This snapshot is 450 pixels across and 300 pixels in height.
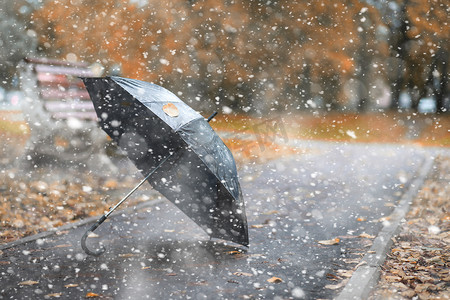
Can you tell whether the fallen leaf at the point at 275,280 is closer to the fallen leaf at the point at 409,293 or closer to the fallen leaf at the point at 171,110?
the fallen leaf at the point at 409,293

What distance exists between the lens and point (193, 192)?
4.45 metres

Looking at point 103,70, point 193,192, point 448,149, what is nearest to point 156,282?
point 193,192

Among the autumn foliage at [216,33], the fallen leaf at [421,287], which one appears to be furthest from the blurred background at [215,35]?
the fallen leaf at [421,287]

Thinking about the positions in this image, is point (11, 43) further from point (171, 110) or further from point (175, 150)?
point (171, 110)

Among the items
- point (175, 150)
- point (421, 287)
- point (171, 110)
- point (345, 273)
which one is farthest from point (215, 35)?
point (421, 287)

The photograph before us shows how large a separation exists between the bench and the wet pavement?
13.4 ft

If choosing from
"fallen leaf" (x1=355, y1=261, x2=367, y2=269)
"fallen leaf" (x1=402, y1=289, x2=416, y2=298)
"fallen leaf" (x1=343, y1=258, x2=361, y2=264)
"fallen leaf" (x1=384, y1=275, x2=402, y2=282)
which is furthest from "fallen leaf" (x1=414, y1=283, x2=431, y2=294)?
"fallen leaf" (x1=343, y1=258, x2=361, y2=264)

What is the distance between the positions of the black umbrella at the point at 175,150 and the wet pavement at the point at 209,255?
15.6 inches

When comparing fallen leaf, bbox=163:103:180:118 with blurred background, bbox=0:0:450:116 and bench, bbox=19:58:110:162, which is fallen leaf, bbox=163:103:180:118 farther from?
blurred background, bbox=0:0:450:116

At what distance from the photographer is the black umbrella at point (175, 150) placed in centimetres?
391

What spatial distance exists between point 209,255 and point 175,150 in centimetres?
136

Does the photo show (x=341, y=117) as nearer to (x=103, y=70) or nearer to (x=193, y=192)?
(x=103, y=70)

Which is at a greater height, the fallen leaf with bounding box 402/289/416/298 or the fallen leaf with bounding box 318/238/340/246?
the fallen leaf with bounding box 402/289/416/298

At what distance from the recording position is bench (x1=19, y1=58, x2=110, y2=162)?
929cm
